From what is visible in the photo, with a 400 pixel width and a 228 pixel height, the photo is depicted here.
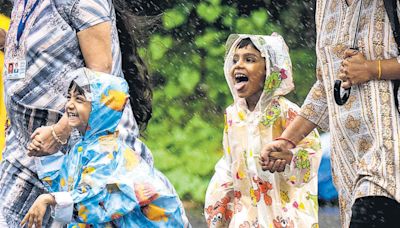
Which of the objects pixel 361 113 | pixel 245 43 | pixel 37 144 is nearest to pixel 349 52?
pixel 361 113

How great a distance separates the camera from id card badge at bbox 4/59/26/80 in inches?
272

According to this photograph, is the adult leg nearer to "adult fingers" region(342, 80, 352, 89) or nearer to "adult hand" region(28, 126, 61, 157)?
"adult hand" region(28, 126, 61, 157)

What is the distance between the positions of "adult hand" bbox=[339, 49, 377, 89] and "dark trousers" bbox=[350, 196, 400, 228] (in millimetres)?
424

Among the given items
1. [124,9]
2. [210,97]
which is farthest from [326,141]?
[124,9]

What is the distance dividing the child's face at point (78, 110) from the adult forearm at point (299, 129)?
0.83 metres

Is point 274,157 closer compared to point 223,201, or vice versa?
point 274,157

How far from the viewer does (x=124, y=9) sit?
24.8 ft

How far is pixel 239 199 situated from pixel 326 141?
4796 millimetres

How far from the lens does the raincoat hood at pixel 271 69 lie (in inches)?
336

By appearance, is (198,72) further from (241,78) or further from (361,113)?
(361,113)

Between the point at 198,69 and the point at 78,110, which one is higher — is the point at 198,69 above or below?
below

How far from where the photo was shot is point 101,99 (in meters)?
6.86

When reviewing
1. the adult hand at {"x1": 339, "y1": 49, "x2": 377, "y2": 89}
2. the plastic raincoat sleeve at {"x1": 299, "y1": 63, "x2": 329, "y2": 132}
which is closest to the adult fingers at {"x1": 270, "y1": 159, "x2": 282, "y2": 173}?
the plastic raincoat sleeve at {"x1": 299, "y1": 63, "x2": 329, "y2": 132}

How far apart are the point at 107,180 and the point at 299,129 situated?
777 millimetres
